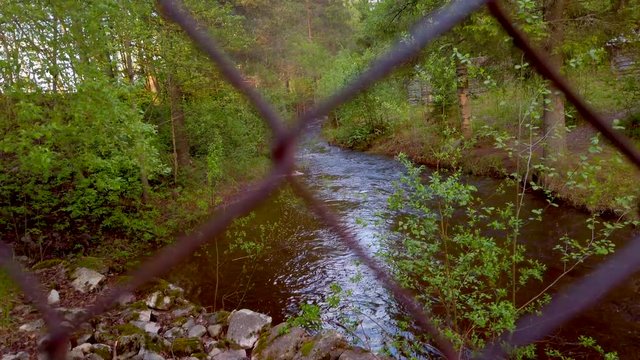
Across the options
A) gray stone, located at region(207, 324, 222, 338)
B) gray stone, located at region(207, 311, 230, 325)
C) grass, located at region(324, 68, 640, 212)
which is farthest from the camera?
gray stone, located at region(207, 311, 230, 325)

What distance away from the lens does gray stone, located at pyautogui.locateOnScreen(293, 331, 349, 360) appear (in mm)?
4285

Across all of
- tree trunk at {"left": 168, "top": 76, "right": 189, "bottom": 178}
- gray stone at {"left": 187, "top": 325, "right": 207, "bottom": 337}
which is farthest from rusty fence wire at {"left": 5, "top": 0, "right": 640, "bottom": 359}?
tree trunk at {"left": 168, "top": 76, "right": 189, "bottom": 178}

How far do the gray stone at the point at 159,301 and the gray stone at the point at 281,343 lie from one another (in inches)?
67.8

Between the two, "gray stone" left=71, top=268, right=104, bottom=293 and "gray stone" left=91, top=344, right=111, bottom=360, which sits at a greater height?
"gray stone" left=71, top=268, right=104, bottom=293

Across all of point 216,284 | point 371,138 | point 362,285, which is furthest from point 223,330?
point 371,138

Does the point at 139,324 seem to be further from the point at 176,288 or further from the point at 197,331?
the point at 176,288

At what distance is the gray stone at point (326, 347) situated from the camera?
14.1 ft

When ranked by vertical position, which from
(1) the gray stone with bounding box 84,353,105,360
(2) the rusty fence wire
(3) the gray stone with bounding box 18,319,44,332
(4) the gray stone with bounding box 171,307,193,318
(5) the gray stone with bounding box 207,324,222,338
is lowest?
(5) the gray stone with bounding box 207,324,222,338

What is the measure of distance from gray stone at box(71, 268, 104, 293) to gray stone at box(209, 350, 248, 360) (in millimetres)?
2647

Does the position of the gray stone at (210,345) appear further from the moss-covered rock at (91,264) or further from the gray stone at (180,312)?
the moss-covered rock at (91,264)

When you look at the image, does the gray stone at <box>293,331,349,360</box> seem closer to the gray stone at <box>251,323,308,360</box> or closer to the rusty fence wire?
the gray stone at <box>251,323,308,360</box>

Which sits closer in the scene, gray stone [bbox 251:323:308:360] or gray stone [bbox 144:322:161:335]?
gray stone [bbox 251:323:308:360]

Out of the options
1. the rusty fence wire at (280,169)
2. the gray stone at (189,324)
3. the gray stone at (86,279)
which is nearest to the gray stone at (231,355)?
the gray stone at (189,324)

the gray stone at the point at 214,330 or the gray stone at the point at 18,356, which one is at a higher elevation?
the gray stone at the point at 18,356
